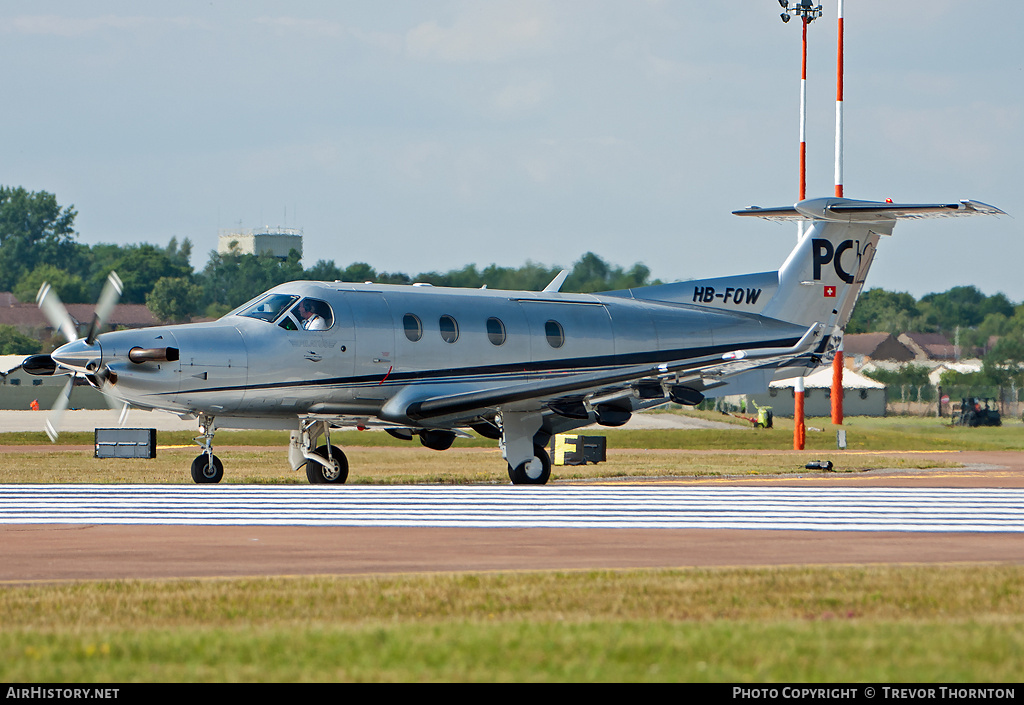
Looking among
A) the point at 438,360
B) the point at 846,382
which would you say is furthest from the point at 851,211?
the point at 846,382

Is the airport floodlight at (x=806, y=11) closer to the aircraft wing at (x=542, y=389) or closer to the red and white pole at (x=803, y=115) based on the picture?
the red and white pole at (x=803, y=115)

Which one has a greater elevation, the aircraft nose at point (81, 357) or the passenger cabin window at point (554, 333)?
the passenger cabin window at point (554, 333)

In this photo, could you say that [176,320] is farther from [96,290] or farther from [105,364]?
[105,364]

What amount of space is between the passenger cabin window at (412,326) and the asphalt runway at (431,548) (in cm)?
714

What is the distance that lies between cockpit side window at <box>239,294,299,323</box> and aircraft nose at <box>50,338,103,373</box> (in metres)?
2.91

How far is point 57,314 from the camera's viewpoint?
76.1ft

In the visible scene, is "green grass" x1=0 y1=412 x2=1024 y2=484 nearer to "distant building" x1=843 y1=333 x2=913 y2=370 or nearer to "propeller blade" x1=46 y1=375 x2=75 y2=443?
"propeller blade" x1=46 y1=375 x2=75 y2=443

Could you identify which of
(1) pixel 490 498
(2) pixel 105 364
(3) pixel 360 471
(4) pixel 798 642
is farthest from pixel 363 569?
(3) pixel 360 471

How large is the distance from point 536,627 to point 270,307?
15552mm

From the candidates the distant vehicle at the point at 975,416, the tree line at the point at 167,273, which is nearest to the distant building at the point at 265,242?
the tree line at the point at 167,273

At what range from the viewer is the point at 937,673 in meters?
6.61

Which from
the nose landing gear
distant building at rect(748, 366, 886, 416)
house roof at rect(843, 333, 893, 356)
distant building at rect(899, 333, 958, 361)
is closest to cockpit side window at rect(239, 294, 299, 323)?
the nose landing gear

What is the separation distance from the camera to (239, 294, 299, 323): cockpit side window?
22.6 m

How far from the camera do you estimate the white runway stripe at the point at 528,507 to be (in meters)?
15.4
